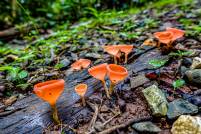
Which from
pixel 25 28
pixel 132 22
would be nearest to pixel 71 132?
pixel 132 22

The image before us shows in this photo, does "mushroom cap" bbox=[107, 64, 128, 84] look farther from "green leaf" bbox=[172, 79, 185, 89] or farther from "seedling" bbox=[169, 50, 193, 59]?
"seedling" bbox=[169, 50, 193, 59]

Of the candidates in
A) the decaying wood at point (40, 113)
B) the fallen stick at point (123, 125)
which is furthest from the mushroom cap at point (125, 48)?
the fallen stick at point (123, 125)

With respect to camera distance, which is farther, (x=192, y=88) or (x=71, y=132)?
(x=192, y=88)

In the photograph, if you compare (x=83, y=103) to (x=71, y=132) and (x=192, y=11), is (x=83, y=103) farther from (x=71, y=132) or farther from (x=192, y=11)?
(x=192, y=11)

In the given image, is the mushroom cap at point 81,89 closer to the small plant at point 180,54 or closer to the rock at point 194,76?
the rock at point 194,76

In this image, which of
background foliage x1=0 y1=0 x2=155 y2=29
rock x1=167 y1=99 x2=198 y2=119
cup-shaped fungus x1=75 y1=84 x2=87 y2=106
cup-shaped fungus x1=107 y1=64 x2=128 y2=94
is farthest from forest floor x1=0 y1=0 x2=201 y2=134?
background foliage x1=0 y1=0 x2=155 y2=29

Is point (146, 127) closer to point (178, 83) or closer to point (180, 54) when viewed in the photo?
point (178, 83)

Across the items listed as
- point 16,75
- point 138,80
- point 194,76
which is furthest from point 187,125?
point 16,75
